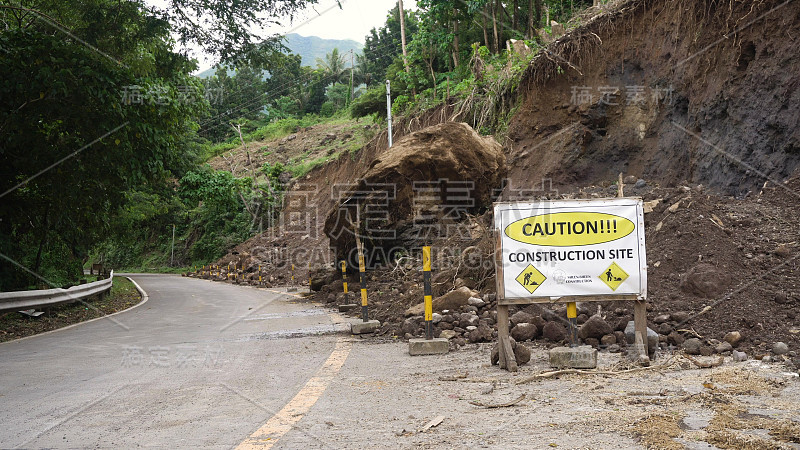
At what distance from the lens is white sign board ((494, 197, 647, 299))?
6.40m

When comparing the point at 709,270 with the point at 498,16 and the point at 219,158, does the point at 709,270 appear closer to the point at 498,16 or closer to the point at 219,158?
the point at 498,16

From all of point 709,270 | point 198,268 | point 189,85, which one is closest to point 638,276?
point 709,270

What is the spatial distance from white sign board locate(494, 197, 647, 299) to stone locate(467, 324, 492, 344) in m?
1.52

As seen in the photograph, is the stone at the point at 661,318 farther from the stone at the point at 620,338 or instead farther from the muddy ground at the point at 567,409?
the muddy ground at the point at 567,409

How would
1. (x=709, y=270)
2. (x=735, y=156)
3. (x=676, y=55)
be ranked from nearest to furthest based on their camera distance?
(x=709, y=270), (x=735, y=156), (x=676, y=55)

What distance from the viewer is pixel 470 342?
25.7ft

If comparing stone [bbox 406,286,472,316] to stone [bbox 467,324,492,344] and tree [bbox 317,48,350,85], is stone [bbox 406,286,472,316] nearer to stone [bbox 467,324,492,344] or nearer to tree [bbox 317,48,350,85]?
stone [bbox 467,324,492,344]

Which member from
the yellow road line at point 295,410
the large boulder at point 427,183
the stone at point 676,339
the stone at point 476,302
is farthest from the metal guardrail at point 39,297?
the stone at point 676,339

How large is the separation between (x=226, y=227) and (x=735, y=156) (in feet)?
125

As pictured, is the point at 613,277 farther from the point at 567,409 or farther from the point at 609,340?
the point at 567,409

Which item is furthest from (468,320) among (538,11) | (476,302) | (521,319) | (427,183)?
(538,11)

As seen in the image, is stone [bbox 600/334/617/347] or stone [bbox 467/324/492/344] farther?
stone [bbox 467/324/492/344]

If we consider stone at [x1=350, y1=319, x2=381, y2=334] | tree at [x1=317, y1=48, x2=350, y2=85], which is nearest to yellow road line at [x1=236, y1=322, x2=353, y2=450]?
stone at [x1=350, y1=319, x2=381, y2=334]

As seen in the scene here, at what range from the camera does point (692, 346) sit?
631cm
